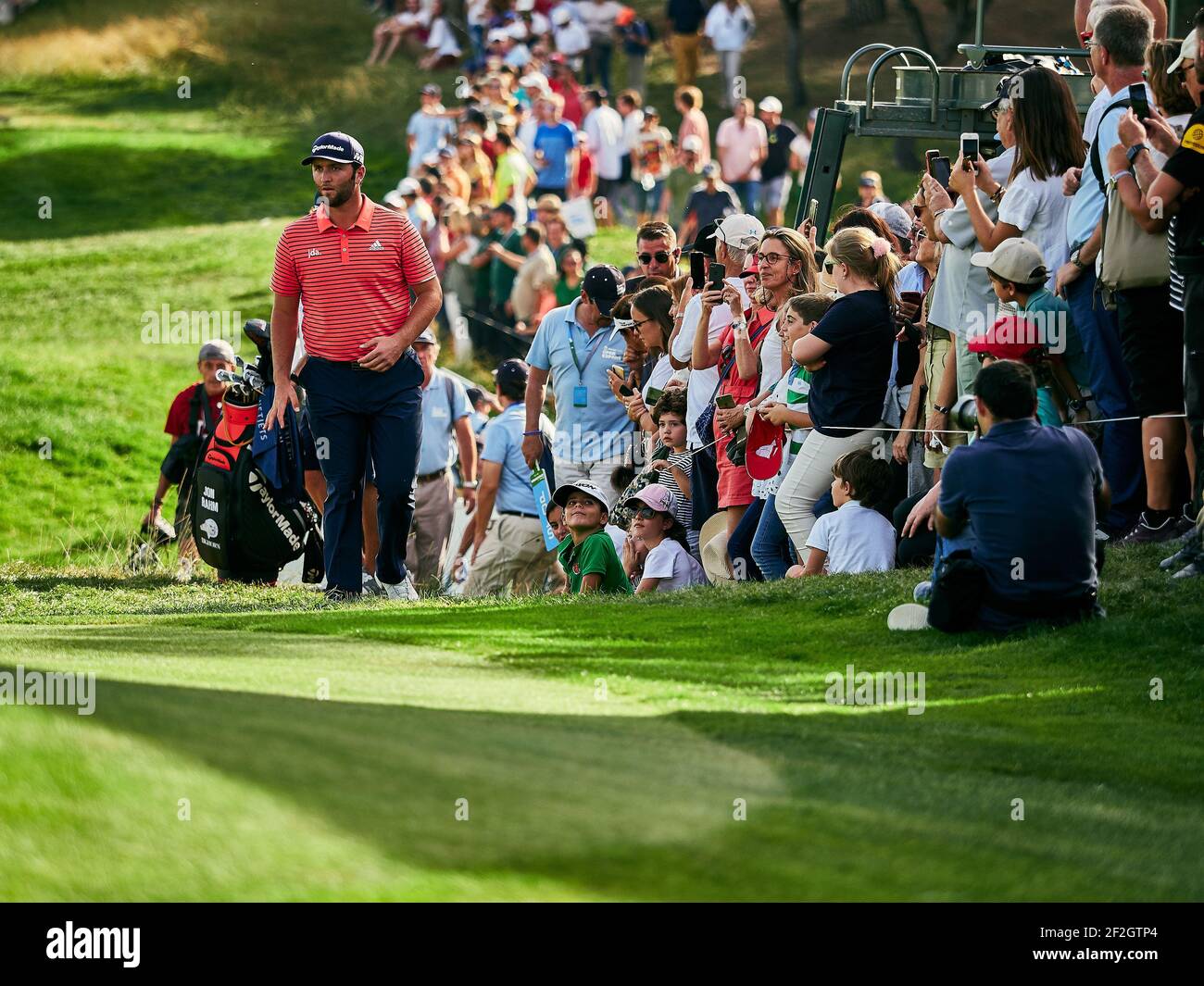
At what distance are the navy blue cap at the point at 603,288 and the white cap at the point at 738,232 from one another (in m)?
1.56

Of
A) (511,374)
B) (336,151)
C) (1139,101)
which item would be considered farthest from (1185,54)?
(511,374)


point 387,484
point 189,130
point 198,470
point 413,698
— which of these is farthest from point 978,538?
point 189,130

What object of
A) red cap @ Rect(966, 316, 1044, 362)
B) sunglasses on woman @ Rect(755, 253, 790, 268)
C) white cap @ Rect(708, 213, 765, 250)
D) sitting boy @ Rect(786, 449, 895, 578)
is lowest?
sitting boy @ Rect(786, 449, 895, 578)

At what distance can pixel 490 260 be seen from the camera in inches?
1022

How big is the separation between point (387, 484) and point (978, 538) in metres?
4.04

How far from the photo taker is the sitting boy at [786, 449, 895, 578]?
11625 mm

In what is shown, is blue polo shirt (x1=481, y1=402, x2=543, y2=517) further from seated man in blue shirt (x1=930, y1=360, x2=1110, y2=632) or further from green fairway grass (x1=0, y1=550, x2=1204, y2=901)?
seated man in blue shirt (x1=930, y1=360, x2=1110, y2=632)

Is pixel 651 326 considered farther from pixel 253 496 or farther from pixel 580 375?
pixel 253 496

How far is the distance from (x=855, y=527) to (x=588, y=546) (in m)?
1.89

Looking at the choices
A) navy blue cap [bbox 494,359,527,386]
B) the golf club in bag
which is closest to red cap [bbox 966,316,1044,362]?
the golf club in bag

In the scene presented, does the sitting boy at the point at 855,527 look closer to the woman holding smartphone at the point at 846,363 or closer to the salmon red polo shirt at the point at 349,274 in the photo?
the woman holding smartphone at the point at 846,363

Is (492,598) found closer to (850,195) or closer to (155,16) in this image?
(850,195)

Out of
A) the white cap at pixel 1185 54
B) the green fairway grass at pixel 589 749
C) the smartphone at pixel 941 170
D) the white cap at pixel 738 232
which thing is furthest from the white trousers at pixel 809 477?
the white cap at pixel 1185 54

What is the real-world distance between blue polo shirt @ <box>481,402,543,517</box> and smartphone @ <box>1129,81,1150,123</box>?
616 centimetres
